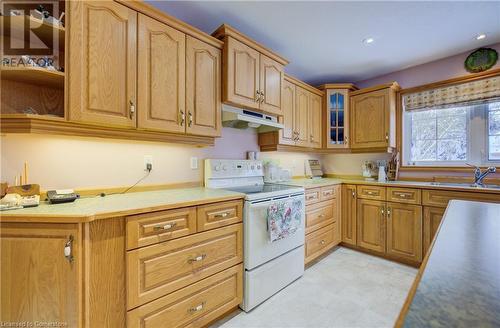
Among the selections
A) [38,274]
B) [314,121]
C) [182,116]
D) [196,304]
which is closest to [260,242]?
[196,304]

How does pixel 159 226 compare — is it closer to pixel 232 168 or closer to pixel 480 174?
pixel 232 168

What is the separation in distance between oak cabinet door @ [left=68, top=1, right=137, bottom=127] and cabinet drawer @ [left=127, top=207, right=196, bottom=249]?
667 mm

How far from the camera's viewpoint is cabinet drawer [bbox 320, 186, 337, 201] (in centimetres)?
255

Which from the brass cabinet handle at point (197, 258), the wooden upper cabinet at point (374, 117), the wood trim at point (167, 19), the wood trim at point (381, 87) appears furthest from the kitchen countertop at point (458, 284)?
the wood trim at point (381, 87)

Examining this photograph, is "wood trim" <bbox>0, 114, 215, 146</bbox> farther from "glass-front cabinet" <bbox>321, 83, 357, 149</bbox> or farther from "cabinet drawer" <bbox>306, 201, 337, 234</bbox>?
"glass-front cabinet" <bbox>321, 83, 357, 149</bbox>

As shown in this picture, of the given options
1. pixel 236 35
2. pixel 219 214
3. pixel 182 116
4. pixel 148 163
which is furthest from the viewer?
pixel 236 35

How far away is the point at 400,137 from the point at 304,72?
1.60 metres

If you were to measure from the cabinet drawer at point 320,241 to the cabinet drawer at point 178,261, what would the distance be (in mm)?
1030

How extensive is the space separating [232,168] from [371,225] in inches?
74.7

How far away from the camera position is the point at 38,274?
3.37ft

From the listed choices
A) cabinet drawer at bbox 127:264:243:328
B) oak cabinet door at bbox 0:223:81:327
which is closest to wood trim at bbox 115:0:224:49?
oak cabinet door at bbox 0:223:81:327

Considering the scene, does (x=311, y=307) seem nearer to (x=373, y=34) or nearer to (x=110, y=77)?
(x=110, y=77)

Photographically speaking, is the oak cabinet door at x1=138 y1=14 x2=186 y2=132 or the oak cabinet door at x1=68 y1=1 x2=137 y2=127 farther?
the oak cabinet door at x1=138 y1=14 x2=186 y2=132

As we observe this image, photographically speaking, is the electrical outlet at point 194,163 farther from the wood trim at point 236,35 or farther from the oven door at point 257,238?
the wood trim at point 236,35
